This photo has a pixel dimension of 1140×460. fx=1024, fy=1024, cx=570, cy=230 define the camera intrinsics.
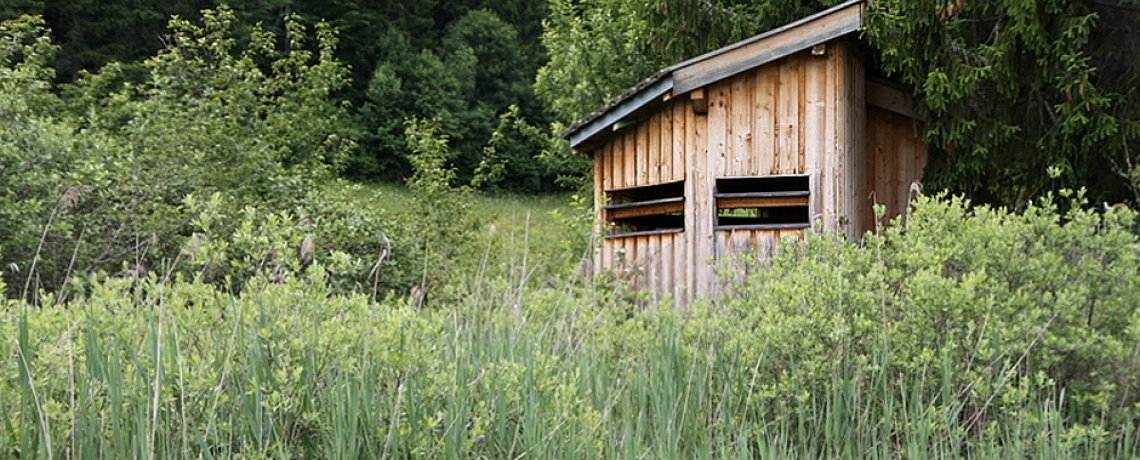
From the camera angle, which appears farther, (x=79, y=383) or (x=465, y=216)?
(x=465, y=216)

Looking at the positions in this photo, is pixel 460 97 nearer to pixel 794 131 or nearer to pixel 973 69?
pixel 794 131

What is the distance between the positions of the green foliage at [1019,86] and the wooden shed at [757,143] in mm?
537

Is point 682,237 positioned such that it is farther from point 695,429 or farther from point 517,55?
point 517,55

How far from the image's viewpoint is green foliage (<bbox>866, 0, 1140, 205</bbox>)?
8.89 m

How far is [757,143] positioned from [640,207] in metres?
1.72

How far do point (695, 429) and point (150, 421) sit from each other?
209 cm

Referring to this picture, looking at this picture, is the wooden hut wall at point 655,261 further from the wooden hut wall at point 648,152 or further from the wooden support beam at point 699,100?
the wooden support beam at point 699,100

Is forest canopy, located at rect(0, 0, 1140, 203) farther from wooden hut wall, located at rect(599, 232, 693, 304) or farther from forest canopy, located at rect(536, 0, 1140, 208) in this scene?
wooden hut wall, located at rect(599, 232, 693, 304)

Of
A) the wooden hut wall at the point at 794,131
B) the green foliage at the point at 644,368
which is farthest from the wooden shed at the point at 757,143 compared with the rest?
the green foliage at the point at 644,368

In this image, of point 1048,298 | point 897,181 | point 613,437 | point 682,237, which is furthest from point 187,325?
point 897,181

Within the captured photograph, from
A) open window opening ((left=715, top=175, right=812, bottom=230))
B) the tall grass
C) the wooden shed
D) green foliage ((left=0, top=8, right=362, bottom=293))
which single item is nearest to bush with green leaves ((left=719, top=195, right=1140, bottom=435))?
the tall grass

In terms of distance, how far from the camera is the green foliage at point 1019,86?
8891mm

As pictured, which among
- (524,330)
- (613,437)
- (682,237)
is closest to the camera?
(613,437)

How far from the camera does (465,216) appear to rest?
16.0 m
